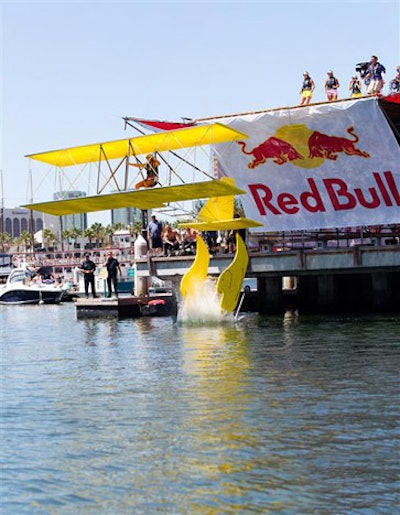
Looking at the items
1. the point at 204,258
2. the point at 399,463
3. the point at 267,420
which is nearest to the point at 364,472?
the point at 399,463

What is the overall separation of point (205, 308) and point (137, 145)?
247 inches

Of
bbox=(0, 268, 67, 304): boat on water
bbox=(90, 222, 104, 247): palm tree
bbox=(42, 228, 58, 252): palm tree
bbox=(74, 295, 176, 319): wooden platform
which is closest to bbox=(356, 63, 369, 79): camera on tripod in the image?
bbox=(74, 295, 176, 319): wooden platform

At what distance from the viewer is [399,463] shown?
1099 cm

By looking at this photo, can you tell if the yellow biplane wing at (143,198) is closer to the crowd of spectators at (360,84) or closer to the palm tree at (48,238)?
the crowd of spectators at (360,84)

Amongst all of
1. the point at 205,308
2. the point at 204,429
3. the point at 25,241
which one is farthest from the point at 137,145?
the point at 25,241

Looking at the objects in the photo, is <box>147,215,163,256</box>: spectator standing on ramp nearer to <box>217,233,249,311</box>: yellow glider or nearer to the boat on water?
<box>217,233,249,311</box>: yellow glider

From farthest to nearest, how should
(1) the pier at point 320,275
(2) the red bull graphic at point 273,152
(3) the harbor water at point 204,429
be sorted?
(2) the red bull graphic at point 273,152 → (1) the pier at point 320,275 → (3) the harbor water at point 204,429

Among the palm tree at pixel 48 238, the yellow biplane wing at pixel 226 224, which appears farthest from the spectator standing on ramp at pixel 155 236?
the palm tree at pixel 48 238

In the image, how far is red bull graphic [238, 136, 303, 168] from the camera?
109 feet

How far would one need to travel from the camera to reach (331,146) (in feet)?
107

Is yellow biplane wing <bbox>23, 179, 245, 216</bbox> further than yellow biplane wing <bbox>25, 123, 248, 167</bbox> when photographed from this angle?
No

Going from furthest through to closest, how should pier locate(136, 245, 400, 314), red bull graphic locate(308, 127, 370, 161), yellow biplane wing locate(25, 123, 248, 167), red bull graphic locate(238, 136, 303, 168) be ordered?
1. red bull graphic locate(238, 136, 303, 168)
2. red bull graphic locate(308, 127, 370, 161)
3. pier locate(136, 245, 400, 314)
4. yellow biplane wing locate(25, 123, 248, 167)

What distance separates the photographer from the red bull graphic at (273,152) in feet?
109

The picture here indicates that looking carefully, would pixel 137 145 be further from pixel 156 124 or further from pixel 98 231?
pixel 98 231
